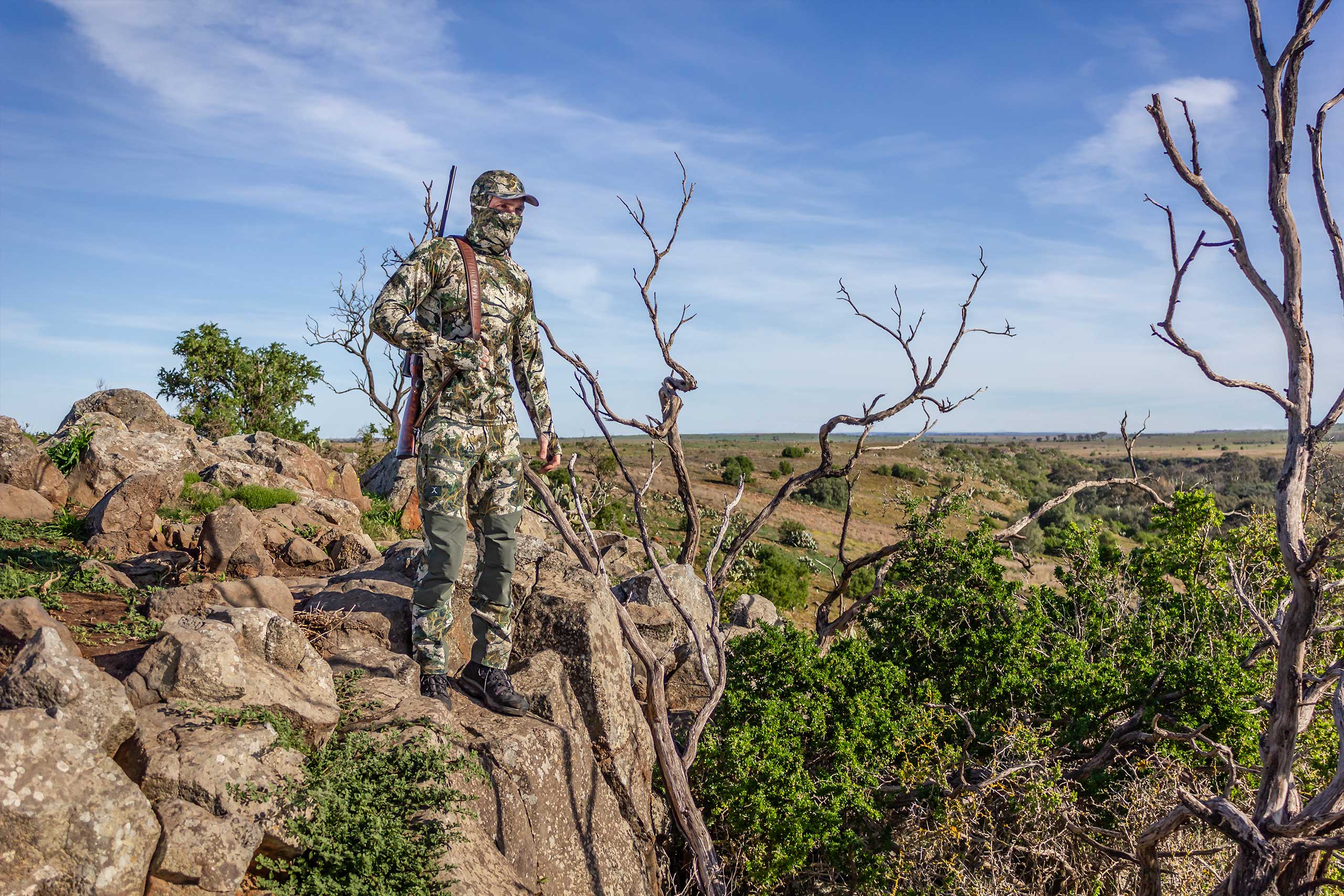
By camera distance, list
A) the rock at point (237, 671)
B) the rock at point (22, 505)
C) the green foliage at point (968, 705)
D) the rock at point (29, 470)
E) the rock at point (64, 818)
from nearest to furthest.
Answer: the rock at point (64, 818) < the rock at point (237, 671) < the green foliage at point (968, 705) < the rock at point (22, 505) < the rock at point (29, 470)

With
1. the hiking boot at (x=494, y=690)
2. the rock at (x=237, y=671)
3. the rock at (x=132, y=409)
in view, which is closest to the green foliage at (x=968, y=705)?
the hiking boot at (x=494, y=690)

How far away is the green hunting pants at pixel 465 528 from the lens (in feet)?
15.1

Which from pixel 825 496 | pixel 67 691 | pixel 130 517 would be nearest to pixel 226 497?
pixel 130 517

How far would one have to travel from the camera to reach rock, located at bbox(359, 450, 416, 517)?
13.6 m

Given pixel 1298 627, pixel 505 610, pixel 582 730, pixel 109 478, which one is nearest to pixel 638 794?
pixel 582 730

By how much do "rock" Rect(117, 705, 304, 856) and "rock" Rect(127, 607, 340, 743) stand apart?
14cm

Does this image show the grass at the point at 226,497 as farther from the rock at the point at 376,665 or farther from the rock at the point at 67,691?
the rock at the point at 67,691

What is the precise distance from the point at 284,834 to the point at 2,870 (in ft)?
2.88

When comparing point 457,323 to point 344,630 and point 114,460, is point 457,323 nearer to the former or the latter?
point 344,630

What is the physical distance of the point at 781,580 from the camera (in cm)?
1834

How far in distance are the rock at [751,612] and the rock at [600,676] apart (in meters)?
5.41

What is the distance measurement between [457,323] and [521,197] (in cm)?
75

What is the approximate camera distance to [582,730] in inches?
207

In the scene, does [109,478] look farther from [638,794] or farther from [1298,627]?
[1298,627]
